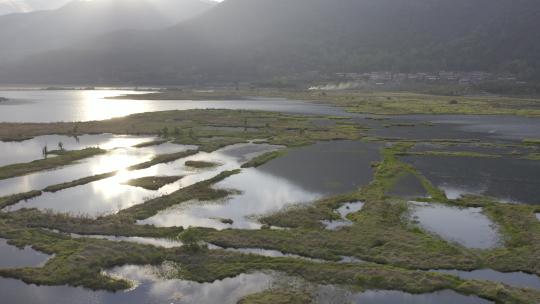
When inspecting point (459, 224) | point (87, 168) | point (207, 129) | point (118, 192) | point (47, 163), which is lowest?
point (459, 224)

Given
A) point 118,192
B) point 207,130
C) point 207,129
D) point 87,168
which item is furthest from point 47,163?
point 207,129

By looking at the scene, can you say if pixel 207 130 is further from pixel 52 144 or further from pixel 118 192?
pixel 118 192

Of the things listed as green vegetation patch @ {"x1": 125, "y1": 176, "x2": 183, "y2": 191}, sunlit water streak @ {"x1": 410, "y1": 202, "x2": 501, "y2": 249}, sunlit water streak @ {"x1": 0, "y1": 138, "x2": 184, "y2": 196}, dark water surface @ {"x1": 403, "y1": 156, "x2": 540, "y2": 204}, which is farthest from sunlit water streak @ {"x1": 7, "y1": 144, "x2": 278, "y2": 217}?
dark water surface @ {"x1": 403, "y1": 156, "x2": 540, "y2": 204}

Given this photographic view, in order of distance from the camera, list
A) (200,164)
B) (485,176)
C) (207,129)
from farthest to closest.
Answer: (207,129), (200,164), (485,176)

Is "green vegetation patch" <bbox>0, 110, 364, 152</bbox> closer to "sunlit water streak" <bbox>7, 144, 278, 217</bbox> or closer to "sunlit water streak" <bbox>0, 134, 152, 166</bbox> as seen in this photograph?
"sunlit water streak" <bbox>0, 134, 152, 166</bbox>

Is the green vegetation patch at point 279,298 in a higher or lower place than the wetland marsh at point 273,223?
lower

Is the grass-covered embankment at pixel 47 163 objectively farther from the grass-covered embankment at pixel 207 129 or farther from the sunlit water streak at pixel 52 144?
the grass-covered embankment at pixel 207 129

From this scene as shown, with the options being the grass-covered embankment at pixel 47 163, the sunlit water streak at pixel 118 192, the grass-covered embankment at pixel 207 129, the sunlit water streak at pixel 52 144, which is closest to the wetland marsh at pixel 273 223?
the sunlit water streak at pixel 118 192

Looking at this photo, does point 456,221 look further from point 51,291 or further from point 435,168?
point 51,291
